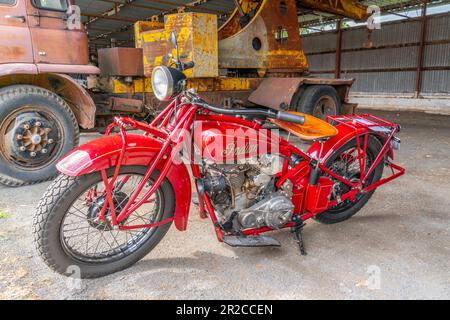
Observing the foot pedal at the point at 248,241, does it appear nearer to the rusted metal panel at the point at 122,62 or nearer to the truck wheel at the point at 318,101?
the rusted metal panel at the point at 122,62

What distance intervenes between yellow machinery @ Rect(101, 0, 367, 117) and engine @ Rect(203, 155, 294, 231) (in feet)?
10.5

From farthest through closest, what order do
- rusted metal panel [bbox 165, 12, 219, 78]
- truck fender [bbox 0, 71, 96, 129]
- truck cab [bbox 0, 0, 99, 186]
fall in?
1. rusted metal panel [bbox 165, 12, 219, 78]
2. truck fender [bbox 0, 71, 96, 129]
3. truck cab [bbox 0, 0, 99, 186]

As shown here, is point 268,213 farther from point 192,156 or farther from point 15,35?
point 15,35

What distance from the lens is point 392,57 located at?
1457cm

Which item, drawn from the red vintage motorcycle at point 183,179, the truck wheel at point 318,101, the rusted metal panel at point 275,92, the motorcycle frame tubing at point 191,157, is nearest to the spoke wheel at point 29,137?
the red vintage motorcycle at point 183,179

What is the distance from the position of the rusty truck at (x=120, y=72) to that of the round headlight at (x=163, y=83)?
242cm

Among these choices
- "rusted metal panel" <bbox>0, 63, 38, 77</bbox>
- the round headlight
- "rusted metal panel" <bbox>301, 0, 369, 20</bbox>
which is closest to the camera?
the round headlight

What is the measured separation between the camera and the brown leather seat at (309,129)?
2.39m

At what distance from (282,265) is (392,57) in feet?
47.7

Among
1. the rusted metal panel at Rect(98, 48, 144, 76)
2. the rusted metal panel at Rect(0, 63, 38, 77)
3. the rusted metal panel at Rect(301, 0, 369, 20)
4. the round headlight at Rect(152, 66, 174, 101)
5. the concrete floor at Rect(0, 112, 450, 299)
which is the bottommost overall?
the concrete floor at Rect(0, 112, 450, 299)

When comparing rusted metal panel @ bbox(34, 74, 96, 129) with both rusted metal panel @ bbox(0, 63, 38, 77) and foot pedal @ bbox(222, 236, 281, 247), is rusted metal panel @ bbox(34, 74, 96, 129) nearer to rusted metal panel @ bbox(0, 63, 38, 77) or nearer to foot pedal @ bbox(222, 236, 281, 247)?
rusted metal panel @ bbox(0, 63, 38, 77)

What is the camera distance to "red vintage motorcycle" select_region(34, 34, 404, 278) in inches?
80.4

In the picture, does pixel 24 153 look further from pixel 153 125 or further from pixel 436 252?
pixel 436 252

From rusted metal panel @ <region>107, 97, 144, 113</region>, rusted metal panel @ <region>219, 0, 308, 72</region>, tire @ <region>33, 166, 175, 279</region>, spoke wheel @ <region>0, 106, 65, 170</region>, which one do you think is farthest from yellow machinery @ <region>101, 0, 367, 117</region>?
tire @ <region>33, 166, 175, 279</region>
